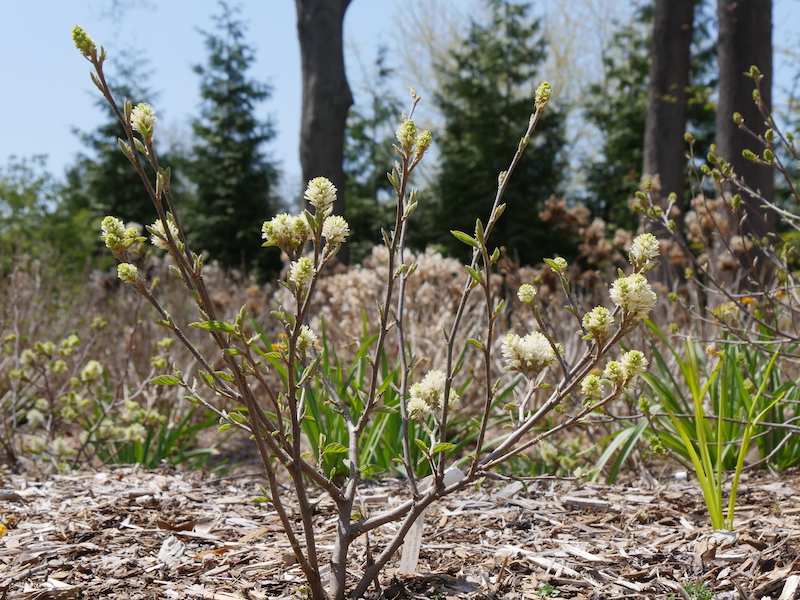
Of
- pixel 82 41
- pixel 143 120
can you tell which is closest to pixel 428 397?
pixel 143 120

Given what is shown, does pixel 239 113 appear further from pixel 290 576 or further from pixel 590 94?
pixel 290 576

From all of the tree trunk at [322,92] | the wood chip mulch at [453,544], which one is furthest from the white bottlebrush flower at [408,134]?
the tree trunk at [322,92]

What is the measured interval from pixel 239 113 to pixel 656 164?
1212 cm

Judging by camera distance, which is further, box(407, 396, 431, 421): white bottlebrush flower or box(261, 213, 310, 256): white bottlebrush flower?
box(407, 396, 431, 421): white bottlebrush flower

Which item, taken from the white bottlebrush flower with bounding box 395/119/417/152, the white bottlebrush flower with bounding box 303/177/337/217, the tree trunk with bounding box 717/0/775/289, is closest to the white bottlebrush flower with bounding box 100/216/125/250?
the white bottlebrush flower with bounding box 303/177/337/217

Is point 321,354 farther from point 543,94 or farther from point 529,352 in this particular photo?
point 543,94

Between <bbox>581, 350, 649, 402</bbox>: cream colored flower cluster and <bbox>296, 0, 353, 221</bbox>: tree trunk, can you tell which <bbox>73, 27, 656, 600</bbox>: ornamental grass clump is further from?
<bbox>296, 0, 353, 221</bbox>: tree trunk

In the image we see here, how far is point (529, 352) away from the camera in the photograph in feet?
5.32

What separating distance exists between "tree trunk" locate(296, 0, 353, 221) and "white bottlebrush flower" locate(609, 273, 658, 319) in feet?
25.1

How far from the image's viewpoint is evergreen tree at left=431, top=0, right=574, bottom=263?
15391 millimetres

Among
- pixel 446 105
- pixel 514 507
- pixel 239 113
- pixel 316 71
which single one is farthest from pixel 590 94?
pixel 514 507

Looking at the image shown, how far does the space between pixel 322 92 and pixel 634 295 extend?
26.9 feet

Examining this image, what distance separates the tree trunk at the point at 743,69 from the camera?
22.5ft

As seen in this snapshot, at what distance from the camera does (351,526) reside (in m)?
1.83
